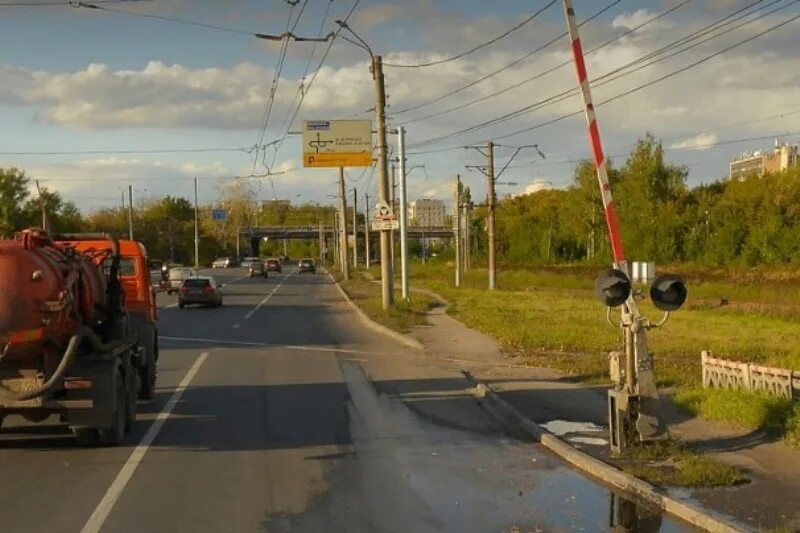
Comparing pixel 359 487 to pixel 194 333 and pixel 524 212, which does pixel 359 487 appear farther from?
pixel 524 212

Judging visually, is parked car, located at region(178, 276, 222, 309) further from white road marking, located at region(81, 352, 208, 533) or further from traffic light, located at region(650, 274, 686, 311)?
traffic light, located at region(650, 274, 686, 311)

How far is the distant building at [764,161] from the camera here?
441ft

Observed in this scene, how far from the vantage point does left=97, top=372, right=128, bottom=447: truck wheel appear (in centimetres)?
1057

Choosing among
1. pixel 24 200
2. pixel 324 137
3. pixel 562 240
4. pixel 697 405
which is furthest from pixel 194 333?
pixel 562 240

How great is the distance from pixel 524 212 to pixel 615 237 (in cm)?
11998

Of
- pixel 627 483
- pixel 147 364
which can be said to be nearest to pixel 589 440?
pixel 627 483

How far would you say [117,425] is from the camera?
35.0ft

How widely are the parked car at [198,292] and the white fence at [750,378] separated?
3042 cm

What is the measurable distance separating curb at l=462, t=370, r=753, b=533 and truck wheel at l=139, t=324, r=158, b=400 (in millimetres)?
5134

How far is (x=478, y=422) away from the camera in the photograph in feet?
41.9

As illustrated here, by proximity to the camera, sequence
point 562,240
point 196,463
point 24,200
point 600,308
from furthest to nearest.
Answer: point 562,240
point 24,200
point 600,308
point 196,463

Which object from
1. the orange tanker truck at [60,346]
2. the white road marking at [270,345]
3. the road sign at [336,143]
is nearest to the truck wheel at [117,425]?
the orange tanker truck at [60,346]

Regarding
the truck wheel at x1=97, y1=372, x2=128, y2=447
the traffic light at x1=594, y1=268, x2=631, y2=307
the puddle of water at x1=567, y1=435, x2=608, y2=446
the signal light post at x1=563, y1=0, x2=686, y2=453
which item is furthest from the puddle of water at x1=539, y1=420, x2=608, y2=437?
the truck wheel at x1=97, y1=372, x2=128, y2=447

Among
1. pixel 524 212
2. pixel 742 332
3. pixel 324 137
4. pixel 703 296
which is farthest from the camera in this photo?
pixel 524 212
